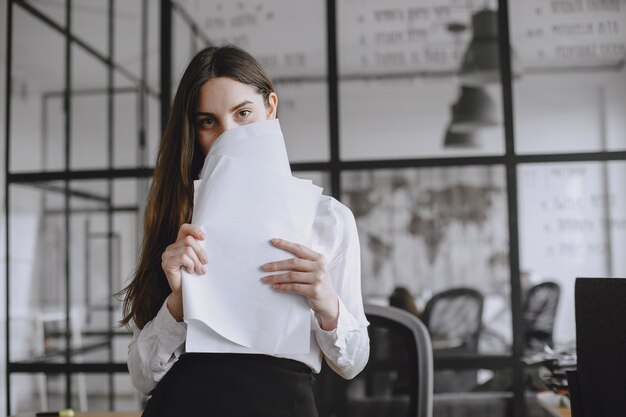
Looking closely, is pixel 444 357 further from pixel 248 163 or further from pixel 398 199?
pixel 248 163

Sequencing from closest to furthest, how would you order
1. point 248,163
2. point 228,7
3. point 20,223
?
point 248,163 → point 228,7 → point 20,223

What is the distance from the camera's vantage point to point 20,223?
3.11 m

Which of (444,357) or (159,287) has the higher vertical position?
(159,287)

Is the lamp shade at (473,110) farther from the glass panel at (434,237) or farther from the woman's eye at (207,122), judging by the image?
the woman's eye at (207,122)

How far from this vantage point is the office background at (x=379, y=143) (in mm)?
2643

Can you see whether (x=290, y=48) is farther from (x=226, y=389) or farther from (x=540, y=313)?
(x=226, y=389)

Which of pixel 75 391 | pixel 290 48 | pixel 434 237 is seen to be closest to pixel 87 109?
pixel 290 48

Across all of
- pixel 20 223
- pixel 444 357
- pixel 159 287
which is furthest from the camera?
pixel 20 223

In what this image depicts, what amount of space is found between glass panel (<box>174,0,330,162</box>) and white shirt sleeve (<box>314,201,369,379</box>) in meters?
1.60

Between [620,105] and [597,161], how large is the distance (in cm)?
26

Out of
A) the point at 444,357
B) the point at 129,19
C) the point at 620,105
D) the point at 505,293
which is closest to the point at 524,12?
the point at 620,105

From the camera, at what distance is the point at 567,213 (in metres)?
2.65

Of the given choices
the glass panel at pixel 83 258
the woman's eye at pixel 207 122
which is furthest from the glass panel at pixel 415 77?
the woman's eye at pixel 207 122

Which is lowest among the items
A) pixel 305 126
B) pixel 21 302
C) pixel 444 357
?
pixel 444 357
